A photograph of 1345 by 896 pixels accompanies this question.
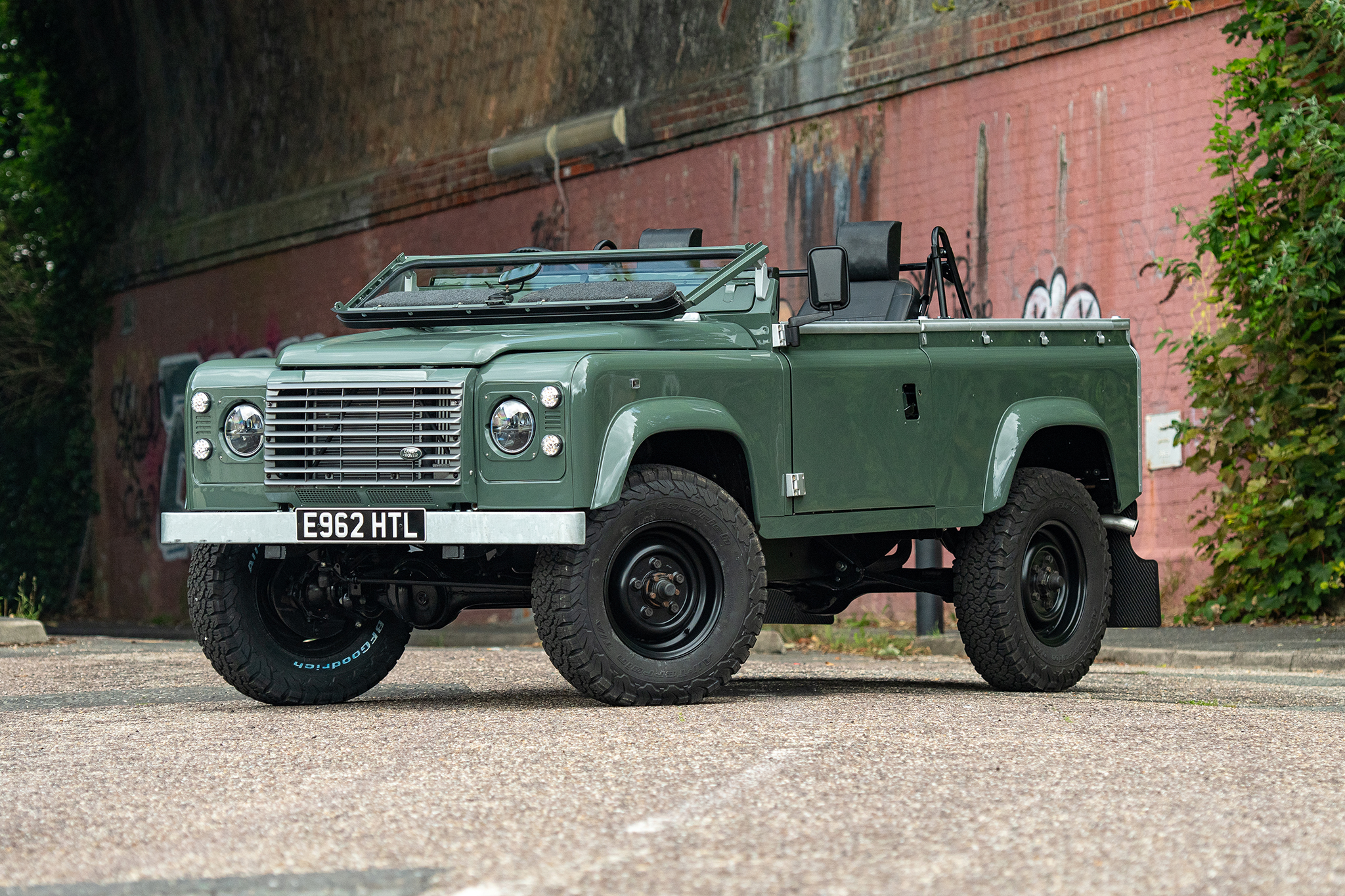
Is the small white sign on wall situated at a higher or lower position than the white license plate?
higher

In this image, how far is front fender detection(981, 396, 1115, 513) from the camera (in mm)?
8703

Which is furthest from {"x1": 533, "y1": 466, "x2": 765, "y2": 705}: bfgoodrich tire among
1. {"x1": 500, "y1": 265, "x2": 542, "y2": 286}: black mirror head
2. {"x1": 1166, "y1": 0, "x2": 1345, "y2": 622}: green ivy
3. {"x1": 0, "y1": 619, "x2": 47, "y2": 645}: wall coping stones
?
{"x1": 0, "y1": 619, "x2": 47, "y2": 645}: wall coping stones

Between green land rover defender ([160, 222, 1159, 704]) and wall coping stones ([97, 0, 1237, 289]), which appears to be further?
wall coping stones ([97, 0, 1237, 289])

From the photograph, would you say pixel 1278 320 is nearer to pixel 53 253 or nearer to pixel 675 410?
pixel 675 410

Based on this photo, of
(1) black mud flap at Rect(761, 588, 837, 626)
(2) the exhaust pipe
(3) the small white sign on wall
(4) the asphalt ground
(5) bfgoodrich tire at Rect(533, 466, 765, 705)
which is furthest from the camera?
(3) the small white sign on wall

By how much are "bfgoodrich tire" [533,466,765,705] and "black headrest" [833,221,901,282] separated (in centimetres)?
245

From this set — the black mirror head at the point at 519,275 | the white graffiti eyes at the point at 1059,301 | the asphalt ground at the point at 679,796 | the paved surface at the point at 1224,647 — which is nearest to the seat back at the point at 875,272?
the black mirror head at the point at 519,275

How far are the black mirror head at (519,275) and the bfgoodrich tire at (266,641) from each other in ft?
5.00

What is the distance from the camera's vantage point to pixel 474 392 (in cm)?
722

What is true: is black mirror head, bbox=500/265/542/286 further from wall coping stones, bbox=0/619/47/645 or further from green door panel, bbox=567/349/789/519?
wall coping stones, bbox=0/619/47/645

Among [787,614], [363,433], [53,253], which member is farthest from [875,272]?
[53,253]

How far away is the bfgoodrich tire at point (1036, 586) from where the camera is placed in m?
8.67

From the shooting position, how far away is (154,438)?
26125mm

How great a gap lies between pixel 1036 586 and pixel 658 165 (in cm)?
1138
